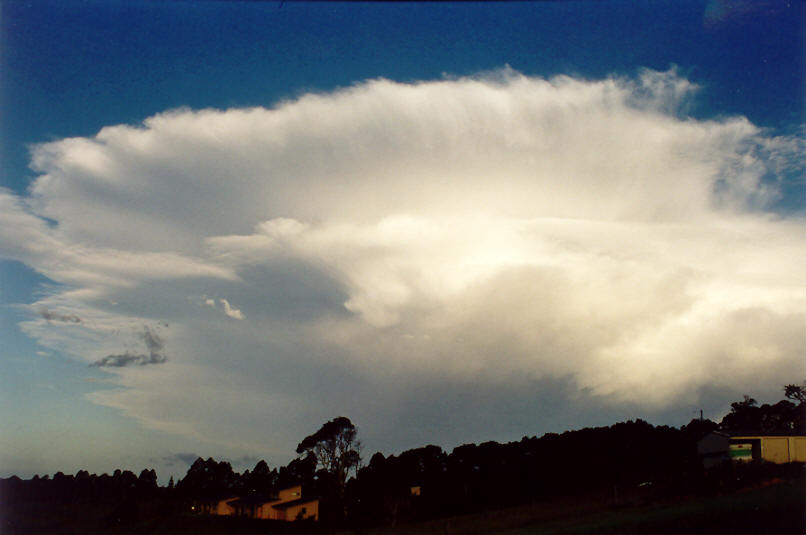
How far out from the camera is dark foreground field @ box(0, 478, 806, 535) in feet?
132

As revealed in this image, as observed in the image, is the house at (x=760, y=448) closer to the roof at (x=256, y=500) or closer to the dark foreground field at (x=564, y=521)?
the dark foreground field at (x=564, y=521)

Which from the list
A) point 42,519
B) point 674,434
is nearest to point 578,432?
point 674,434

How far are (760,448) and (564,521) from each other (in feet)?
113

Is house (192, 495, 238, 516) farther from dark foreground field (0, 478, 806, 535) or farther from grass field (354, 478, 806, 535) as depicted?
grass field (354, 478, 806, 535)

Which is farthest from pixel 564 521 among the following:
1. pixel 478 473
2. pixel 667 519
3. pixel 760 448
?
pixel 478 473

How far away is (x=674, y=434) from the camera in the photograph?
4181 inches

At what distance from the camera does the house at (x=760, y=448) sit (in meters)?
77.4

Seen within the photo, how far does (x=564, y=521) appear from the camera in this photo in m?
57.1

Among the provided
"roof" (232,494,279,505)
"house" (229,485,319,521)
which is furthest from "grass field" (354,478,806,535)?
"roof" (232,494,279,505)

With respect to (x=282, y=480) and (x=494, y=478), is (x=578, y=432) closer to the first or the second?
(x=494, y=478)

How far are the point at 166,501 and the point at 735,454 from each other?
81587 mm

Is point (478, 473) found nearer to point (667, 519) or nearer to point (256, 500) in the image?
point (256, 500)

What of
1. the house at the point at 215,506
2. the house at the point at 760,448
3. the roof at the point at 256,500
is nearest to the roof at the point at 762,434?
the house at the point at 760,448

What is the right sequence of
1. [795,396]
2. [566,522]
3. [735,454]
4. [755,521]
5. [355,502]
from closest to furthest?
[755,521] → [566,522] → [735,454] → [355,502] → [795,396]
